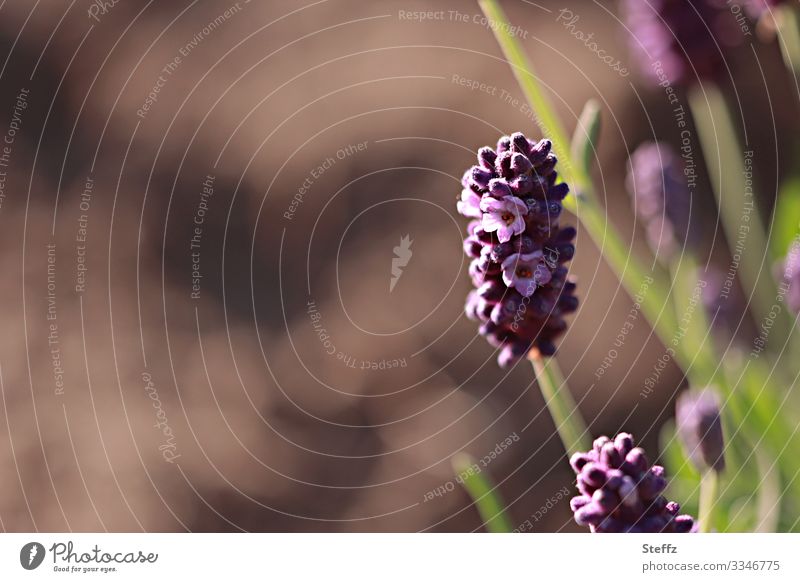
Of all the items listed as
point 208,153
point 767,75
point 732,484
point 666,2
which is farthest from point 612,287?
point 208,153

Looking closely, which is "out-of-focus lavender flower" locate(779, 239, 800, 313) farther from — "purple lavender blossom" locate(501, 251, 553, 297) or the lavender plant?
"purple lavender blossom" locate(501, 251, 553, 297)

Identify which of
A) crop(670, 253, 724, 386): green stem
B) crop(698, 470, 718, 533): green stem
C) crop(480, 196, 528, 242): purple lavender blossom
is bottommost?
crop(698, 470, 718, 533): green stem

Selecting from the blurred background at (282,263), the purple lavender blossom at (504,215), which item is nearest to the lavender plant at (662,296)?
the purple lavender blossom at (504,215)

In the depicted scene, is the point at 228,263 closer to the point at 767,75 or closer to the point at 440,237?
the point at 440,237

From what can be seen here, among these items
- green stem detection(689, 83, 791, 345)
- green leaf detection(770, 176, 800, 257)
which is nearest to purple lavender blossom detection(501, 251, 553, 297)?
green leaf detection(770, 176, 800, 257)

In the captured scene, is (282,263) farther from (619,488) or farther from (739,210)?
(619,488)

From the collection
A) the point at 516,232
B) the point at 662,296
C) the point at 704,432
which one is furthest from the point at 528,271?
the point at 662,296
